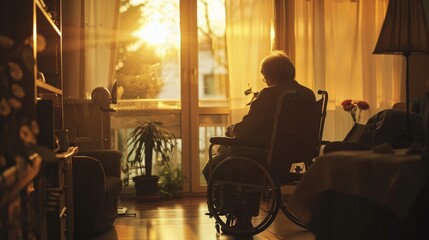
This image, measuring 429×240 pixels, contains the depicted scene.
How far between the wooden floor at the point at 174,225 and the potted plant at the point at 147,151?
0.18 metres

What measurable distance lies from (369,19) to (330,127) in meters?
1.10

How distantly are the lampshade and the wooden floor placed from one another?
58.7 inches

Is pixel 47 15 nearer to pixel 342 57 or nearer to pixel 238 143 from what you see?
pixel 238 143

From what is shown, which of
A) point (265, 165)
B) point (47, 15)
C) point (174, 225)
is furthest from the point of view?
point (174, 225)

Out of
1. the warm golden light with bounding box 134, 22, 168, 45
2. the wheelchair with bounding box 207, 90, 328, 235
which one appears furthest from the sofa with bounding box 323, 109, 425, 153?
the warm golden light with bounding box 134, 22, 168, 45

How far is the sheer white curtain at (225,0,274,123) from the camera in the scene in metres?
5.41

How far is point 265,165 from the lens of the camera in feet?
10.7

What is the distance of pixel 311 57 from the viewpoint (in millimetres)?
5492

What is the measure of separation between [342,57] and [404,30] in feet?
10.3

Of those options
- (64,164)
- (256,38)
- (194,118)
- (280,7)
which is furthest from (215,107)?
(64,164)

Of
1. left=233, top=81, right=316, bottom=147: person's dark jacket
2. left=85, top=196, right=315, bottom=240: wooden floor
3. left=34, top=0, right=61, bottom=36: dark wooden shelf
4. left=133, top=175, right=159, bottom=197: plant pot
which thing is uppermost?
left=34, top=0, right=61, bottom=36: dark wooden shelf

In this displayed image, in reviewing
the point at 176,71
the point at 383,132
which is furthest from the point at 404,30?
the point at 176,71

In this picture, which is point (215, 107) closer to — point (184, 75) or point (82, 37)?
point (184, 75)

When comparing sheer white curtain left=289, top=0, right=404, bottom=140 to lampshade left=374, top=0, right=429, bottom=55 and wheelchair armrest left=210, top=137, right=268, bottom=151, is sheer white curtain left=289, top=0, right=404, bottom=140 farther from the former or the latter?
lampshade left=374, top=0, right=429, bottom=55
